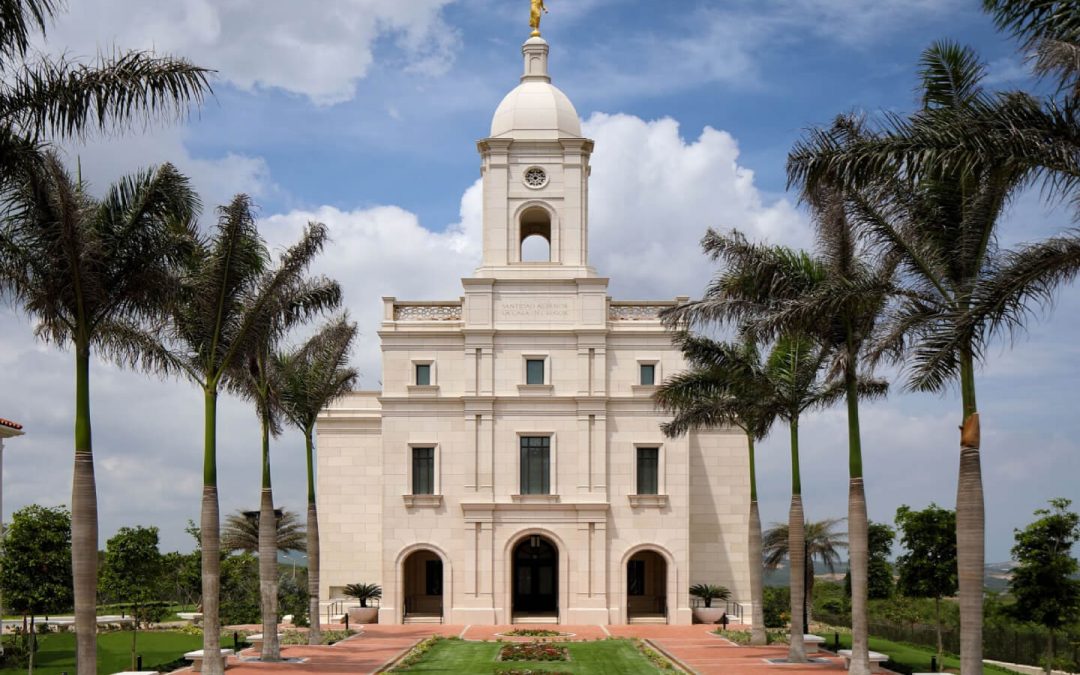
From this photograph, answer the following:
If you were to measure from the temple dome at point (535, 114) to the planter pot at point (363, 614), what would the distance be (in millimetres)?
19379

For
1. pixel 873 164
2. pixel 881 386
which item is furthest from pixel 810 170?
pixel 881 386

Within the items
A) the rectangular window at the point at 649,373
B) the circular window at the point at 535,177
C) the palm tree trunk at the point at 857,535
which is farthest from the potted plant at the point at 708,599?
the palm tree trunk at the point at 857,535

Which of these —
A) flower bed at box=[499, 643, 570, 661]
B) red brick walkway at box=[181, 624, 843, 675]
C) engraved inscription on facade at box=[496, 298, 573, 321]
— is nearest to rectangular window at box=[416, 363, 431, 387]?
engraved inscription on facade at box=[496, 298, 573, 321]

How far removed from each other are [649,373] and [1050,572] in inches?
891

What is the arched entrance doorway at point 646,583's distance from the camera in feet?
172

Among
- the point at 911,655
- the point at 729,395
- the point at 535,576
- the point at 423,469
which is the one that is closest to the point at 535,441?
the point at 423,469

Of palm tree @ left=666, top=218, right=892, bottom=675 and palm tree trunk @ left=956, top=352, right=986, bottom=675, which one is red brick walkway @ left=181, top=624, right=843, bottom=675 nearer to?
palm tree @ left=666, top=218, right=892, bottom=675

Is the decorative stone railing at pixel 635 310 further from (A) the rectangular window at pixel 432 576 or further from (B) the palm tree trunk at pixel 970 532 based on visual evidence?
(B) the palm tree trunk at pixel 970 532

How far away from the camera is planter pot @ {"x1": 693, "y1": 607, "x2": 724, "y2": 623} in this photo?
49969 mm

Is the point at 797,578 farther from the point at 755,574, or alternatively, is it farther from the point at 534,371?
the point at 534,371

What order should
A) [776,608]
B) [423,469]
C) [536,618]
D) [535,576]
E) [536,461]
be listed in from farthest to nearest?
[535,576], [423,469], [536,461], [536,618], [776,608]

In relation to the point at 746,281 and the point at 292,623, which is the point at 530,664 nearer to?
the point at 746,281

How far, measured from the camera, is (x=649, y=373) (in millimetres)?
50656

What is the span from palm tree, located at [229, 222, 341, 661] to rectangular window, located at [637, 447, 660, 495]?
18718 mm
